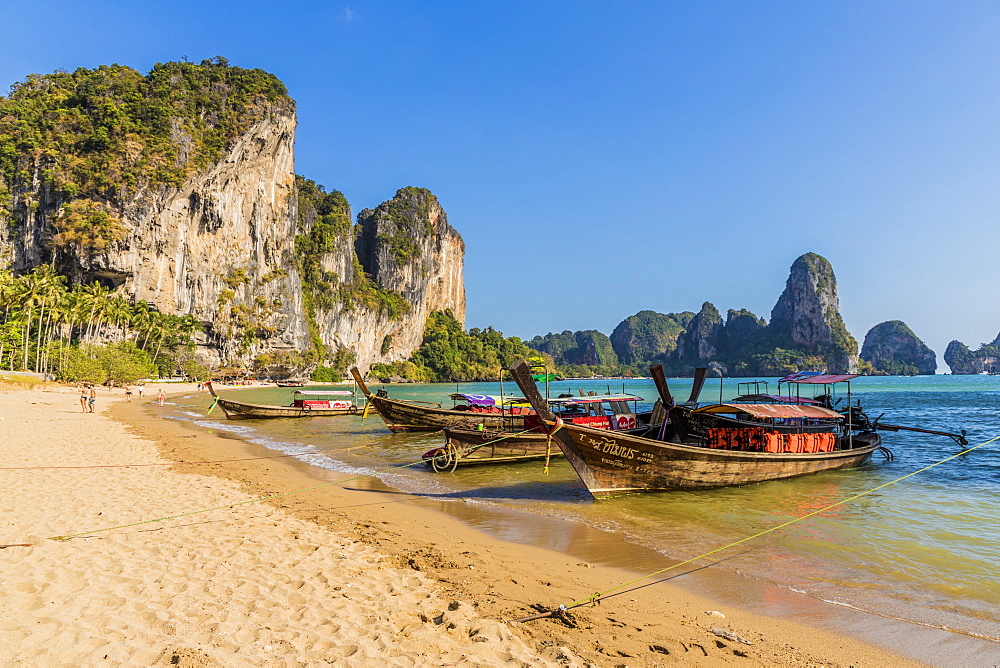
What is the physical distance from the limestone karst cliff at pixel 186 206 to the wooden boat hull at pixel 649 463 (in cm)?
7229

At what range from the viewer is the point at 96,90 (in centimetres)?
6900

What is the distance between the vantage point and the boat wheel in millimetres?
14273

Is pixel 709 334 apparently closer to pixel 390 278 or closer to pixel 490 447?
pixel 390 278

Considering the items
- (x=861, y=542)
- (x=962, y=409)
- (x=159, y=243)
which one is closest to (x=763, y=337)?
(x=962, y=409)

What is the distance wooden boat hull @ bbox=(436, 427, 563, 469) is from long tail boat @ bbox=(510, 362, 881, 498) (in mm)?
3582

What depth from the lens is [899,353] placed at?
17288cm

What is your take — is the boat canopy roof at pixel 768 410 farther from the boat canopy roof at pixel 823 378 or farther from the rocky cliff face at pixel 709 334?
the rocky cliff face at pixel 709 334

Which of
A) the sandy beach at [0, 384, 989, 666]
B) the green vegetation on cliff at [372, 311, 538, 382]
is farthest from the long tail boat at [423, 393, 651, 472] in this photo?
the green vegetation on cliff at [372, 311, 538, 382]

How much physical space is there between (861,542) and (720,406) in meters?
5.14

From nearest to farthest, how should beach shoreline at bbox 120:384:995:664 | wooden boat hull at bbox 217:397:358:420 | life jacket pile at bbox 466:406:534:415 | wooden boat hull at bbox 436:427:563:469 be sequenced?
beach shoreline at bbox 120:384:995:664 < wooden boat hull at bbox 436:427:563:469 < life jacket pile at bbox 466:406:534:415 < wooden boat hull at bbox 217:397:358:420

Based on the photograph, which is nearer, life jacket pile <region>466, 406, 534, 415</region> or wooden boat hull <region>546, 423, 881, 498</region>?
wooden boat hull <region>546, 423, 881, 498</region>

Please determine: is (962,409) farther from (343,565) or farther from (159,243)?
(159,243)

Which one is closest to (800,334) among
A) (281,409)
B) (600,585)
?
(281,409)

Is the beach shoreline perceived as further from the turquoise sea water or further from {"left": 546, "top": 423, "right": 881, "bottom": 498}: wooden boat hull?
{"left": 546, "top": 423, "right": 881, "bottom": 498}: wooden boat hull
